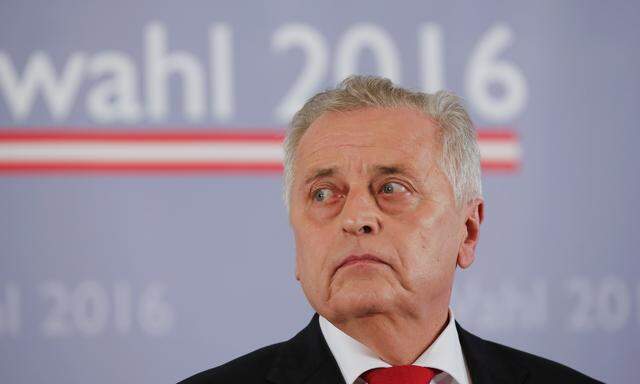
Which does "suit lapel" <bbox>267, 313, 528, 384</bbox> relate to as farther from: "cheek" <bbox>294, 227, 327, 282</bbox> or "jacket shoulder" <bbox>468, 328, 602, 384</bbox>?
"cheek" <bbox>294, 227, 327, 282</bbox>

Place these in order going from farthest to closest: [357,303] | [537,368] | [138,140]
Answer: [138,140]
[537,368]
[357,303]

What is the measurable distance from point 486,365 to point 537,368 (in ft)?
0.38

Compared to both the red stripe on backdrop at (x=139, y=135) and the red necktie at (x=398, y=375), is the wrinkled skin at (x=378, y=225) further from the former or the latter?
the red stripe on backdrop at (x=139, y=135)

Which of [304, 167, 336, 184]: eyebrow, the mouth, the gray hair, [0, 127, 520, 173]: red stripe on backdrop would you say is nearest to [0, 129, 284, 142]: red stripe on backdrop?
[0, 127, 520, 173]: red stripe on backdrop

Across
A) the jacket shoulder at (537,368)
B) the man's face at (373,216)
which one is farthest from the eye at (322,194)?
the jacket shoulder at (537,368)

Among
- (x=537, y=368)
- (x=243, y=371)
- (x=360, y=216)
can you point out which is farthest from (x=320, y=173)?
(x=537, y=368)

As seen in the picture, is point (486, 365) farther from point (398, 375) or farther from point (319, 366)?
point (319, 366)

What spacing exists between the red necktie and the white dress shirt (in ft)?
0.03

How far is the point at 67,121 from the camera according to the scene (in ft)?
8.76

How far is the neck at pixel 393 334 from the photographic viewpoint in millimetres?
1687

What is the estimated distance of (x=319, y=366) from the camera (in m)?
1.69

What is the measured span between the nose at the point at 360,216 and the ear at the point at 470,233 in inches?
9.5

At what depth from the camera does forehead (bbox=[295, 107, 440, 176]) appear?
66.6 inches

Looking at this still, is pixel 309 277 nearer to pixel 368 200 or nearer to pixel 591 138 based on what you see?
pixel 368 200
